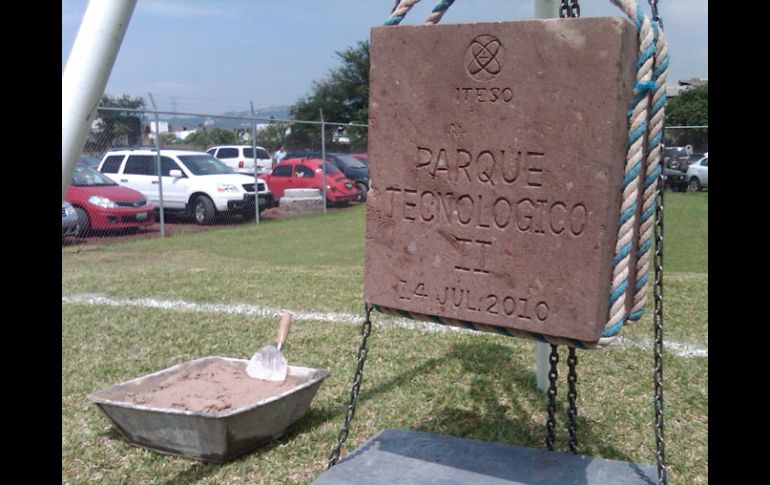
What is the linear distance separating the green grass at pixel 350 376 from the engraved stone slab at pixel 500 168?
1.53 m

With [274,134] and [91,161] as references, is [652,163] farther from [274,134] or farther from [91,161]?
[274,134]

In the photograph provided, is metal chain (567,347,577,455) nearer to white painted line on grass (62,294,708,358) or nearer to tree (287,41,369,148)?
white painted line on grass (62,294,708,358)

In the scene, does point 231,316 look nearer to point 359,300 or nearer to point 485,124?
point 359,300

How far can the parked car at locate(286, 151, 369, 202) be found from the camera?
20.1 meters

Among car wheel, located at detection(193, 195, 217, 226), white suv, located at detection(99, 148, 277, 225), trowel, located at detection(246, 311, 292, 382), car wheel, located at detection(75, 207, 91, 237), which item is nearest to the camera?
trowel, located at detection(246, 311, 292, 382)

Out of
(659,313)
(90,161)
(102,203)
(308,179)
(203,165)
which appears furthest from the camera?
(308,179)

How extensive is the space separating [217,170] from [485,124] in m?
14.8

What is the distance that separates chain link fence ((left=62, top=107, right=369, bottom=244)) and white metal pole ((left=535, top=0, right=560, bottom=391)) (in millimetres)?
9407

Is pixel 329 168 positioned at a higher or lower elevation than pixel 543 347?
higher

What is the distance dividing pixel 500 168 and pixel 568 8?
0.80 m

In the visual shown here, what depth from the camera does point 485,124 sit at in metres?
2.32

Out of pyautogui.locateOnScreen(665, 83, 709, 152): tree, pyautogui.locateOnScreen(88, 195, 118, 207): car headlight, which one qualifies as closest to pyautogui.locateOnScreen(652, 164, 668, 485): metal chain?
pyautogui.locateOnScreen(88, 195, 118, 207): car headlight

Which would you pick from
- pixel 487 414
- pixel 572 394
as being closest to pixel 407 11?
pixel 572 394

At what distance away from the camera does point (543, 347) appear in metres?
4.12
